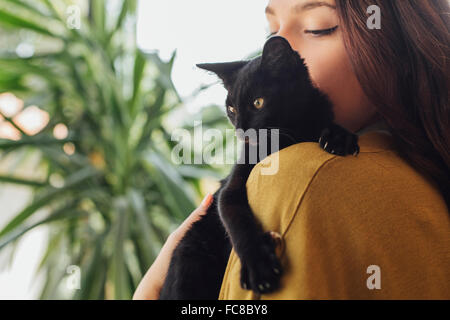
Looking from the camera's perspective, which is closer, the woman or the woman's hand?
the woman

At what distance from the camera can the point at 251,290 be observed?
0.38 meters

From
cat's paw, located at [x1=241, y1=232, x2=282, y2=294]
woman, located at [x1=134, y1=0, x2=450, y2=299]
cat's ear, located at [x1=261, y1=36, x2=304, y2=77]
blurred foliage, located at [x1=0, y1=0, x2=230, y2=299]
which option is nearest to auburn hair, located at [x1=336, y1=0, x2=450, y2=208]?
woman, located at [x1=134, y1=0, x2=450, y2=299]

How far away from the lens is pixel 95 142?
1.49m

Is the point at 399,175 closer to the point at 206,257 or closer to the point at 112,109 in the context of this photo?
the point at 206,257

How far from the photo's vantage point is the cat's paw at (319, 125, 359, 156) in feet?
1.57

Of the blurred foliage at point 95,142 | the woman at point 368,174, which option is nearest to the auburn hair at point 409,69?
the woman at point 368,174

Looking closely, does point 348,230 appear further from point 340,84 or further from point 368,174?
point 340,84

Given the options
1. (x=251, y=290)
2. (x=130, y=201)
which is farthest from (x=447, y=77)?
(x=130, y=201)

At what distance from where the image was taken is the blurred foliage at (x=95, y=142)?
1262mm

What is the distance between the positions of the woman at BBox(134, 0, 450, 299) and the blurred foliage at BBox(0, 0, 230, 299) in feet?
2.12

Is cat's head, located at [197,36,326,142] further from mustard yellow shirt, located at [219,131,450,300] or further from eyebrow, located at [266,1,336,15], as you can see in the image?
mustard yellow shirt, located at [219,131,450,300]

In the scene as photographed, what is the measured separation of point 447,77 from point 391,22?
116mm

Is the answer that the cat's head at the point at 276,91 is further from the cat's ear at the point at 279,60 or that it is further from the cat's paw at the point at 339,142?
the cat's paw at the point at 339,142

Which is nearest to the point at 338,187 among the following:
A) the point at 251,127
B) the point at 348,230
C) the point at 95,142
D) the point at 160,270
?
the point at 348,230
